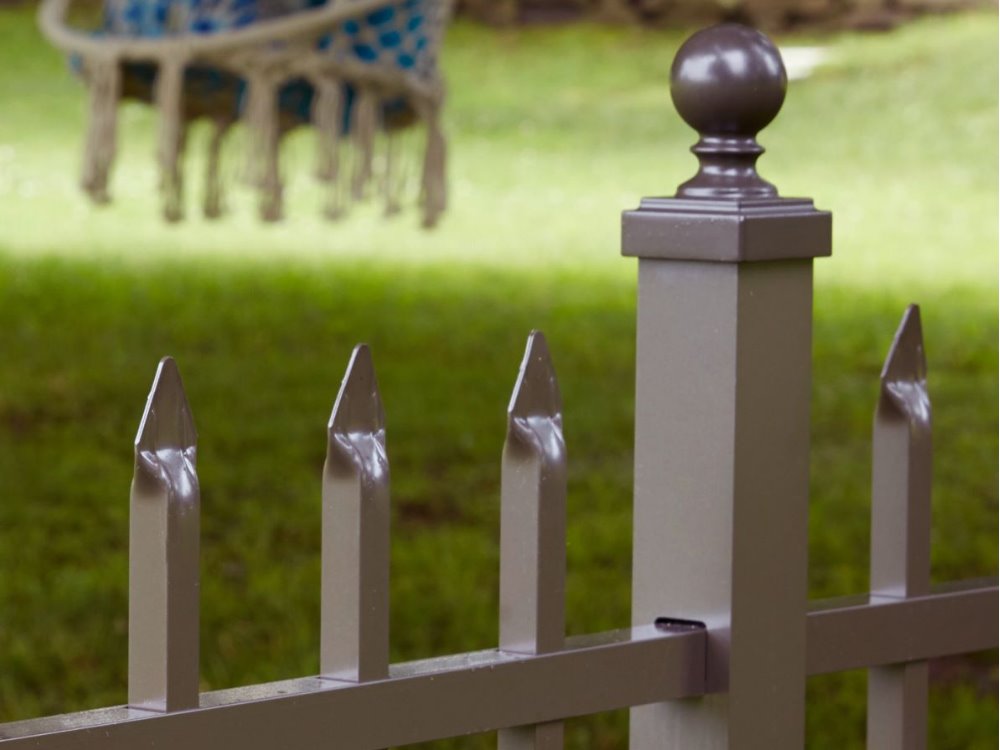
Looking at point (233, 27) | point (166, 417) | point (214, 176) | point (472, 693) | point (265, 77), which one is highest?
point (233, 27)

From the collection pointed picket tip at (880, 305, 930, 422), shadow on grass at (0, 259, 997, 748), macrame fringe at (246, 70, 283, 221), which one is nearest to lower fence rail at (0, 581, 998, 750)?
pointed picket tip at (880, 305, 930, 422)

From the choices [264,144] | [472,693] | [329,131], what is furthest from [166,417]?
[329,131]

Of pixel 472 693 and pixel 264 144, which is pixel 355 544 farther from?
pixel 264 144

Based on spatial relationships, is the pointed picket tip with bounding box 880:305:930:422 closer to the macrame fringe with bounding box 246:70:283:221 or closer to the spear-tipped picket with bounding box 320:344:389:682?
the spear-tipped picket with bounding box 320:344:389:682

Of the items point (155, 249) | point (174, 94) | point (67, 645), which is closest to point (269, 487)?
point (174, 94)

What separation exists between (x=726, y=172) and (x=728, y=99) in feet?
0.16

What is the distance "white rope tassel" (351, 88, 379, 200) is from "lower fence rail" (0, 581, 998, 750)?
276 cm

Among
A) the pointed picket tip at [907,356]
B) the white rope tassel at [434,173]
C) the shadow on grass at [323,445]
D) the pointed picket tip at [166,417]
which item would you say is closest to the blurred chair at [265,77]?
the white rope tassel at [434,173]

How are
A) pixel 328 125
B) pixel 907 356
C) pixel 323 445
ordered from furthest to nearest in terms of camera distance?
pixel 323 445 < pixel 328 125 < pixel 907 356

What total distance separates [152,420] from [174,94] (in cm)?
296

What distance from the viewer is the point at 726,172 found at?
1.15m

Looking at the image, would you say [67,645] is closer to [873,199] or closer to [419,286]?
[419,286]

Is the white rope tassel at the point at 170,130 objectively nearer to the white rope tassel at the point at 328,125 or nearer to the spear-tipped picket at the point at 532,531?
the white rope tassel at the point at 328,125

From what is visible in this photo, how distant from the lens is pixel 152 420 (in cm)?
94
